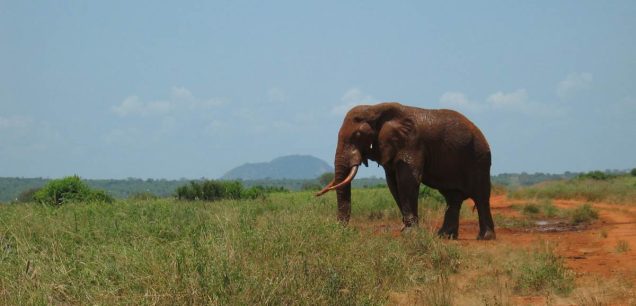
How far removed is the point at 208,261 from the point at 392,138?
6251 millimetres

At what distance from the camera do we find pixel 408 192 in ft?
37.4

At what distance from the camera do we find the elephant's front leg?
11.4 meters

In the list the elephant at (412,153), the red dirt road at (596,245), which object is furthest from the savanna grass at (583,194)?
the elephant at (412,153)

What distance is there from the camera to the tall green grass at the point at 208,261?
5.50 m

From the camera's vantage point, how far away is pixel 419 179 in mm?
11523

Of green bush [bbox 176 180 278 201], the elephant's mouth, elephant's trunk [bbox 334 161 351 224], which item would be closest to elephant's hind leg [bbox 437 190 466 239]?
elephant's trunk [bbox 334 161 351 224]

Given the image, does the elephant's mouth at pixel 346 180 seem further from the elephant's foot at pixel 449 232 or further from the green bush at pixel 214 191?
the green bush at pixel 214 191

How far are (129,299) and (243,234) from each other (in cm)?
199

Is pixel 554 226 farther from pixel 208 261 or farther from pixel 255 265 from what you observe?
pixel 208 261

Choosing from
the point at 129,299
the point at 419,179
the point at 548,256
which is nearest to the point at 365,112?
the point at 419,179

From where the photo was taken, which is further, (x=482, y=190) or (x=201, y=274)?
(x=482, y=190)

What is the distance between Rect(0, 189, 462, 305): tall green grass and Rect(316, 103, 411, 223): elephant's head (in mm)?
1907

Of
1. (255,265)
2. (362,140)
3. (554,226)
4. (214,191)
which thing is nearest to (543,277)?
(255,265)

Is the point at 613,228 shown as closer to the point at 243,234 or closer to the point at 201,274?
the point at 243,234
